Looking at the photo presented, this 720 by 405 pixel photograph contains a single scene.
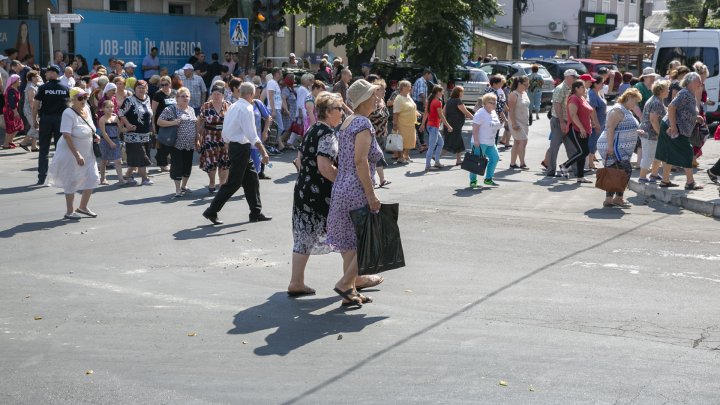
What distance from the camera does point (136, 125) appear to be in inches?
599

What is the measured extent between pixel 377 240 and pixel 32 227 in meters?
5.59

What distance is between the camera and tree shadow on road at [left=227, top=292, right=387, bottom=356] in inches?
278

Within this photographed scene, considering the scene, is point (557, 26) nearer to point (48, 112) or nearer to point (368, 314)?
point (48, 112)

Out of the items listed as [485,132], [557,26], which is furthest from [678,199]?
[557,26]

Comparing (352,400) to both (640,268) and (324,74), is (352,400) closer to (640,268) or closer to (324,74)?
(640,268)

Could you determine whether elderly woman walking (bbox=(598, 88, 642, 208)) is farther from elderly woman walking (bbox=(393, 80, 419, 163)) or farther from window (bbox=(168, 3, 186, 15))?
window (bbox=(168, 3, 186, 15))

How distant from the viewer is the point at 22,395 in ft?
19.4

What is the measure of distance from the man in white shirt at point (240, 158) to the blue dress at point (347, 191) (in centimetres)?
413

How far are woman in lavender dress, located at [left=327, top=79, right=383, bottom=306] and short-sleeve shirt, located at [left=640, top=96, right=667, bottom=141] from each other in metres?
8.13

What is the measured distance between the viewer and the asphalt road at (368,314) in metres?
6.06

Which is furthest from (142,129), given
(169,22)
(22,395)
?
(169,22)

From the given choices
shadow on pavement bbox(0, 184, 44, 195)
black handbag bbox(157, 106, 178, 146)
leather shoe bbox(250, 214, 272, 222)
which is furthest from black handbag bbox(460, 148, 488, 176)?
shadow on pavement bbox(0, 184, 44, 195)

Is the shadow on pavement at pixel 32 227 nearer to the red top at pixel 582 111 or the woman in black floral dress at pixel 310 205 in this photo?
the woman in black floral dress at pixel 310 205

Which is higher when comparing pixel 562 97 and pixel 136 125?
pixel 562 97
